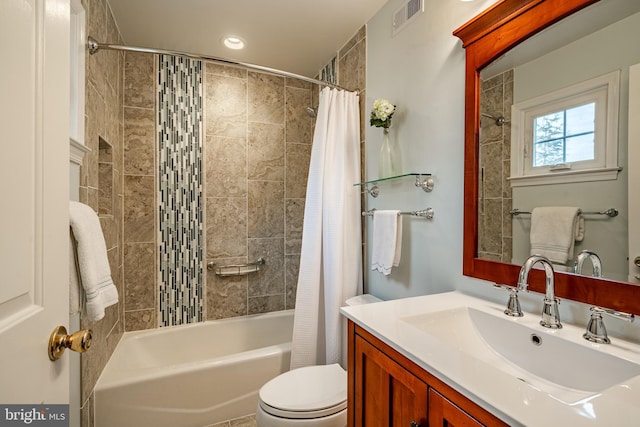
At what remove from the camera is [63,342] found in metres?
0.60

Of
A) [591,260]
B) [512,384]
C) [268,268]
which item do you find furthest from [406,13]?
[268,268]

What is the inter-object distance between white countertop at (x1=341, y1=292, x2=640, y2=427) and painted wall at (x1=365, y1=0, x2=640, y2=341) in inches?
11.3

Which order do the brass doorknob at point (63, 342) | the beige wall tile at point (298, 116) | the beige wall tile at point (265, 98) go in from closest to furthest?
the brass doorknob at point (63, 342) < the beige wall tile at point (265, 98) < the beige wall tile at point (298, 116)

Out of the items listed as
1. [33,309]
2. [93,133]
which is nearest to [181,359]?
[93,133]

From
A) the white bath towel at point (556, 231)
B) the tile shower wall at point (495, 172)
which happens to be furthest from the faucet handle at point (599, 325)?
the tile shower wall at point (495, 172)

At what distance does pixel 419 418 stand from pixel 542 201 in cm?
81

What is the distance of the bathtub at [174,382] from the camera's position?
152 centimetres

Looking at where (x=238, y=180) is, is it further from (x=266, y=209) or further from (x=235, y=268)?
(x=235, y=268)

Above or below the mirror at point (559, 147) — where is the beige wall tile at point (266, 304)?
below

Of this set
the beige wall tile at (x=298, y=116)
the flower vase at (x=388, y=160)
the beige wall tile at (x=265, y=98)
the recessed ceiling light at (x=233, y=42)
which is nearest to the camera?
the flower vase at (x=388, y=160)

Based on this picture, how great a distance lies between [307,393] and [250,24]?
2.20 meters

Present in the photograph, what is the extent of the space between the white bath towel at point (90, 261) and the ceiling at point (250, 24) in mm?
1405

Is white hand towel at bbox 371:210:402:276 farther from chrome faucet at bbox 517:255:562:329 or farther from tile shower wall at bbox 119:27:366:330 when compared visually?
tile shower wall at bbox 119:27:366:330

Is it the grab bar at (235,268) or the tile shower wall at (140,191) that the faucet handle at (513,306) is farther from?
the tile shower wall at (140,191)
